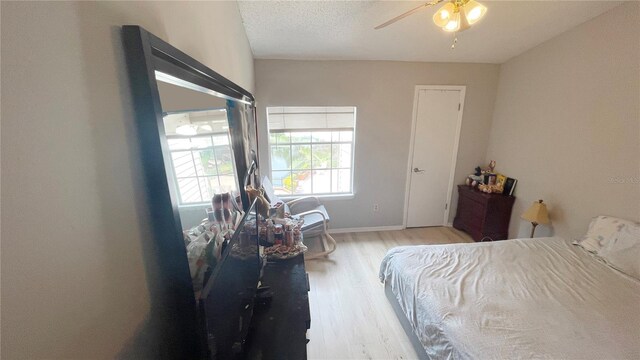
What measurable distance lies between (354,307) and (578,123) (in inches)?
111

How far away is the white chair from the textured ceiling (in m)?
1.54

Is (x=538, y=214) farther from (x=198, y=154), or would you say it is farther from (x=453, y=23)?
(x=198, y=154)

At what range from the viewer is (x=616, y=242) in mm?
1954

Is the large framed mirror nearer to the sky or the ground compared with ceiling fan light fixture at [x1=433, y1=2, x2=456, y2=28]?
nearer to the ground

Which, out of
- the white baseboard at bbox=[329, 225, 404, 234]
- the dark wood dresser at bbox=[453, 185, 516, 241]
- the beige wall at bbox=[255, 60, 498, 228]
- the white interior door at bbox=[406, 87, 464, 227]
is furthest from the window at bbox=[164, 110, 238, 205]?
the dark wood dresser at bbox=[453, 185, 516, 241]

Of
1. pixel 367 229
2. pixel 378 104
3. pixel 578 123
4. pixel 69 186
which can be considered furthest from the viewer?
pixel 367 229

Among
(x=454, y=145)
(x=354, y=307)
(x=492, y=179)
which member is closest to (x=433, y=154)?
(x=454, y=145)

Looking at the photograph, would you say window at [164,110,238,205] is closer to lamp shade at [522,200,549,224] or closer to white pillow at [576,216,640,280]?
white pillow at [576,216,640,280]

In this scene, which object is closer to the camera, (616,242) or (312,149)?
(616,242)

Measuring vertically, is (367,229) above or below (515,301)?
below

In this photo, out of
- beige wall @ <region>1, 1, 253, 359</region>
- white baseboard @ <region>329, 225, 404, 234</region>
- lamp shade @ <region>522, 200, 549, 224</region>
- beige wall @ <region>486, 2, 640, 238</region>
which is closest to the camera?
beige wall @ <region>1, 1, 253, 359</region>

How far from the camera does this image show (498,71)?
11.0ft

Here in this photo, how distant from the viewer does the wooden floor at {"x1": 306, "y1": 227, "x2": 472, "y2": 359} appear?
5.90 feet

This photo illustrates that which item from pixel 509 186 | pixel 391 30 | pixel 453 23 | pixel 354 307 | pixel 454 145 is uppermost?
pixel 391 30
